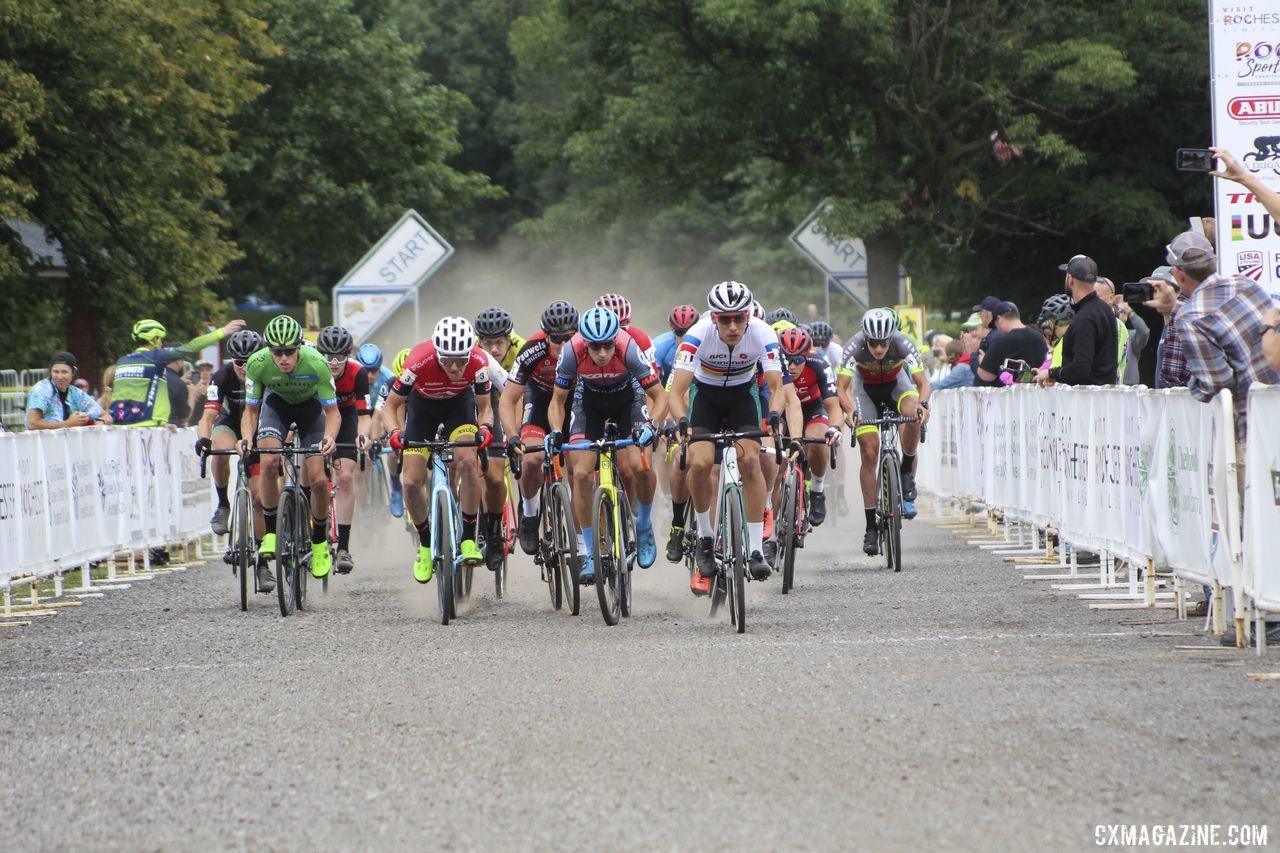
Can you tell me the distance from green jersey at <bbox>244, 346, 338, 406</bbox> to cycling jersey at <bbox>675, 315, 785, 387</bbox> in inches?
111

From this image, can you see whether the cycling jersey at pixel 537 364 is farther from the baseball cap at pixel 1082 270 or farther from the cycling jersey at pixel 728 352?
the baseball cap at pixel 1082 270

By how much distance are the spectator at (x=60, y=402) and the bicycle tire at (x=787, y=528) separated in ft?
21.4

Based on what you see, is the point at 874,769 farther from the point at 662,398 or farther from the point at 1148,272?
the point at 1148,272

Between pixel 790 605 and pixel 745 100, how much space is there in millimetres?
24750

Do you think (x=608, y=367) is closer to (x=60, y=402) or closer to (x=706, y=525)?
(x=706, y=525)

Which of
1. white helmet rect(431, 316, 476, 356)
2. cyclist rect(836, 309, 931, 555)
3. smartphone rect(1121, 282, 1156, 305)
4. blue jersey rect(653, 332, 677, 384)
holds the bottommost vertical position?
cyclist rect(836, 309, 931, 555)

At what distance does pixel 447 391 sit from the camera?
1351cm

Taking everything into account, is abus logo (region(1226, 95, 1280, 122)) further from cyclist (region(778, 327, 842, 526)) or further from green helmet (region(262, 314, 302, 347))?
green helmet (region(262, 314, 302, 347))

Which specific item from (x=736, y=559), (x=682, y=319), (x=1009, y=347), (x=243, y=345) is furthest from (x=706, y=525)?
(x=1009, y=347)

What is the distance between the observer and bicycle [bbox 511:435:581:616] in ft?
39.5

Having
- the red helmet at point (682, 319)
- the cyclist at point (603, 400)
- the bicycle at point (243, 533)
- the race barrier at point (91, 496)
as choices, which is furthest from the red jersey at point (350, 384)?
the cyclist at point (603, 400)

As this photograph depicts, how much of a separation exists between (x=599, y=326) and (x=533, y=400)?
177 centimetres

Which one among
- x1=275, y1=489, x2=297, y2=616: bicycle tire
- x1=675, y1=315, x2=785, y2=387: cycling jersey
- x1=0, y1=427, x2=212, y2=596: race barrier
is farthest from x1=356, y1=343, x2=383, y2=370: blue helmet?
x1=675, y1=315, x2=785, y2=387: cycling jersey

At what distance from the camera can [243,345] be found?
594 inches
